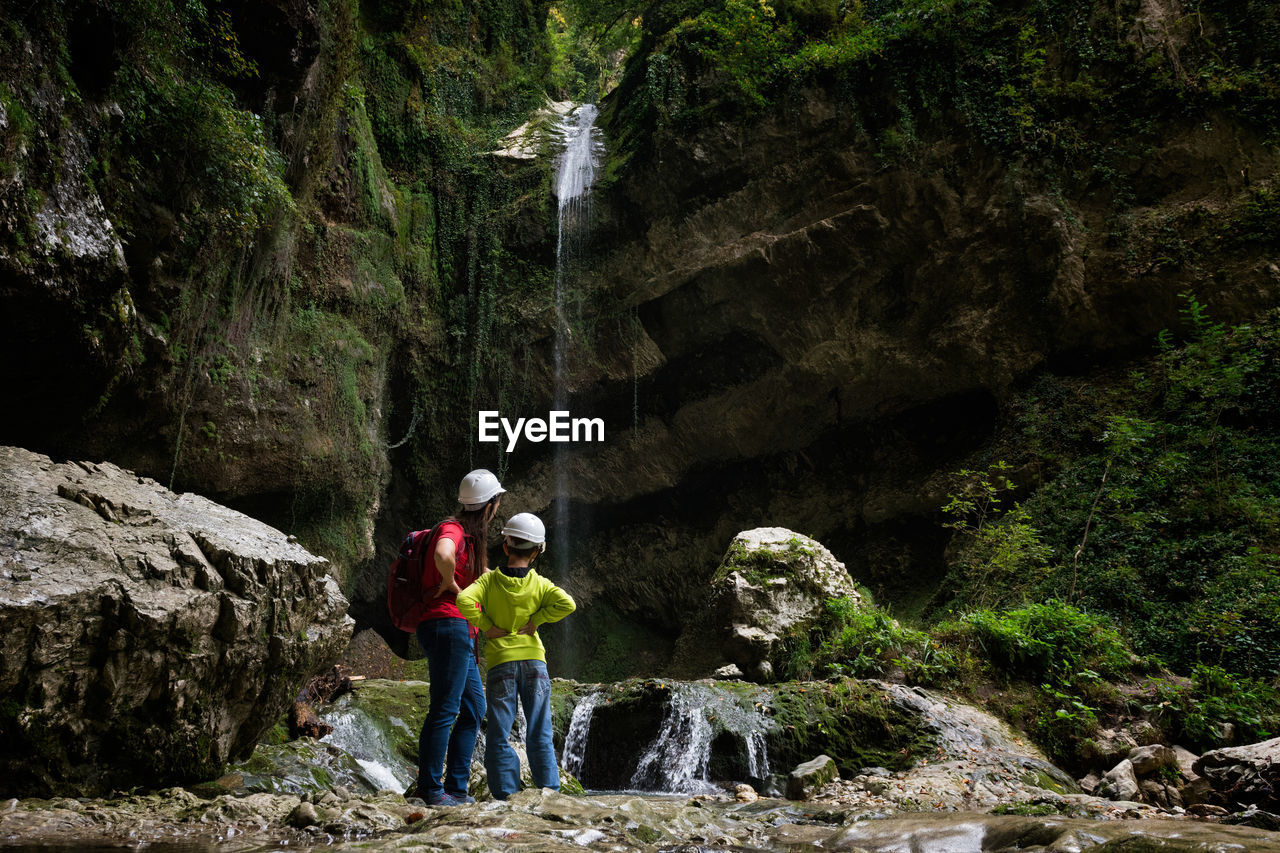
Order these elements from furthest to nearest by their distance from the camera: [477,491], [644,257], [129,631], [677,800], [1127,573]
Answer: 1. [644,257]
2. [1127,573]
3. [677,800]
4. [477,491]
5. [129,631]

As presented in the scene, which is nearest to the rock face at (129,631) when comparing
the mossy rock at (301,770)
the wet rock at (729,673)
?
the mossy rock at (301,770)

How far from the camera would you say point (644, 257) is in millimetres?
12578

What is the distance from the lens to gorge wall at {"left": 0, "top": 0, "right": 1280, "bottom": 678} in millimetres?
6070

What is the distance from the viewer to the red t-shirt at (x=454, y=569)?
3301 mm

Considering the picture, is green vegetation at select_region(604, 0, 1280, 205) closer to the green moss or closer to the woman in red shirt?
the green moss

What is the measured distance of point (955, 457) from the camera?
1129 centimetres

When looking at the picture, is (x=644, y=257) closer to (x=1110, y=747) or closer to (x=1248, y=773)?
(x=1110, y=747)

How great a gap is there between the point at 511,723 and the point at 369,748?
299cm

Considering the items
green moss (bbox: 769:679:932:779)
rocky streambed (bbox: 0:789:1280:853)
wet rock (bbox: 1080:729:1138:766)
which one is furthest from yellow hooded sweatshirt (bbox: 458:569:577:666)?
wet rock (bbox: 1080:729:1138:766)

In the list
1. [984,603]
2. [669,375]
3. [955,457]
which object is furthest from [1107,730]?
[669,375]

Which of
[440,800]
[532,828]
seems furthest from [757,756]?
[532,828]

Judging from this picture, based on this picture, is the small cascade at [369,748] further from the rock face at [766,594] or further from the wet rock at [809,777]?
the rock face at [766,594]

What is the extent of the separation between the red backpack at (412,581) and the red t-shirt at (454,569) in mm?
11

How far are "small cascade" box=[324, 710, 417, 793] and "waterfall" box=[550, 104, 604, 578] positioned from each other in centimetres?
814
